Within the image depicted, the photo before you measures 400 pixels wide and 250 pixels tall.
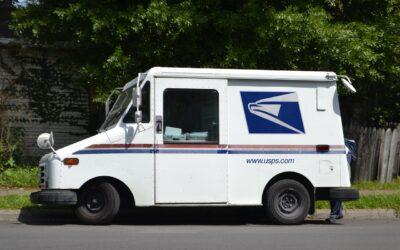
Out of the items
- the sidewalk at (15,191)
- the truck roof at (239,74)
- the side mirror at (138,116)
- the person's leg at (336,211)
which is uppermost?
the truck roof at (239,74)

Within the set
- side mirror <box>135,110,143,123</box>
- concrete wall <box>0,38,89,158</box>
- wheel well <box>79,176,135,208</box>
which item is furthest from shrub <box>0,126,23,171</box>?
side mirror <box>135,110,143,123</box>

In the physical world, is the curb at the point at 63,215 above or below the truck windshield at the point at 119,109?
below

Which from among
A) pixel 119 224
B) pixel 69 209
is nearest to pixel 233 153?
pixel 119 224

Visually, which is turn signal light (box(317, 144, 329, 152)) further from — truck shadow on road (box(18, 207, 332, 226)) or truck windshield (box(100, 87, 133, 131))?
truck windshield (box(100, 87, 133, 131))

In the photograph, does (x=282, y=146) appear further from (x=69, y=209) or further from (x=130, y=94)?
(x=69, y=209)

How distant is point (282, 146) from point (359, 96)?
6413 millimetres

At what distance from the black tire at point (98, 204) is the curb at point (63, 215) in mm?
771

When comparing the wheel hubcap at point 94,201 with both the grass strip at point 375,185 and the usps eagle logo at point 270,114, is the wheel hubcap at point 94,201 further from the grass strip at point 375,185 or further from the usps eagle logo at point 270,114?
the grass strip at point 375,185

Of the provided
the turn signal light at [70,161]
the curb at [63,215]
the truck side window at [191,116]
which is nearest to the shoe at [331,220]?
the curb at [63,215]

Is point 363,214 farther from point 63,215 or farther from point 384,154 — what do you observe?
point 63,215

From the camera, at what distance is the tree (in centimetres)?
1315

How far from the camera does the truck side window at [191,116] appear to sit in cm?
1084

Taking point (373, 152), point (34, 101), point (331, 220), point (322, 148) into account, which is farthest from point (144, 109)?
point (373, 152)

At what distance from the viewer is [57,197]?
10.3 m
